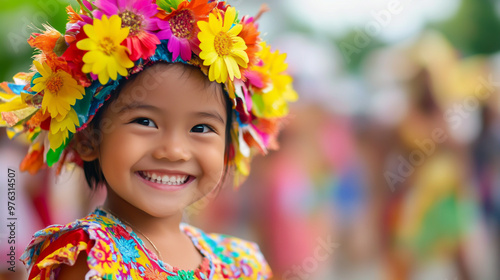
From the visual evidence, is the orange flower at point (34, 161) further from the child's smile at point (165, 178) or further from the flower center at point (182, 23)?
the flower center at point (182, 23)

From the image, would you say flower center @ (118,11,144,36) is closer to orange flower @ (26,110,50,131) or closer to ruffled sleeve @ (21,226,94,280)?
orange flower @ (26,110,50,131)

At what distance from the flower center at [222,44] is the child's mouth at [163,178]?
12.7 inches

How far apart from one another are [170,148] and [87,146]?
0.25 metres

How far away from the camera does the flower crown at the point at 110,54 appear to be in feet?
3.98

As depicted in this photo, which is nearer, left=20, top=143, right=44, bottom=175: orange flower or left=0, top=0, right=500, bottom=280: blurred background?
left=20, top=143, right=44, bottom=175: orange flower

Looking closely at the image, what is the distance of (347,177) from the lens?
10.5 feet

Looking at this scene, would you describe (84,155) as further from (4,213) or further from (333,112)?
(333,112)

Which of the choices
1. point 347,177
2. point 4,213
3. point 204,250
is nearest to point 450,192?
point 347,177

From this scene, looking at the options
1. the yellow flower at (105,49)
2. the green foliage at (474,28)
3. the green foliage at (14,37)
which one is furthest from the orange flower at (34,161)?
the green foliage at (474,28)

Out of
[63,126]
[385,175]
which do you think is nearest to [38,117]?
[63,126]

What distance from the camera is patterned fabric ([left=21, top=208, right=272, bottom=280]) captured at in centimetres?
113

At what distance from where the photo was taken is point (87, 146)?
1.37 meters

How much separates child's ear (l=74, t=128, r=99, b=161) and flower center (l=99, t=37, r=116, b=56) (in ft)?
0.78

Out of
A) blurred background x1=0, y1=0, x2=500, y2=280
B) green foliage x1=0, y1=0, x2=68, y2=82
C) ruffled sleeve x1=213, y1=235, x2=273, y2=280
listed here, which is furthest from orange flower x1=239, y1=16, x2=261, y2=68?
blurred background x1=0, y1=0, x2=500, y2=280
